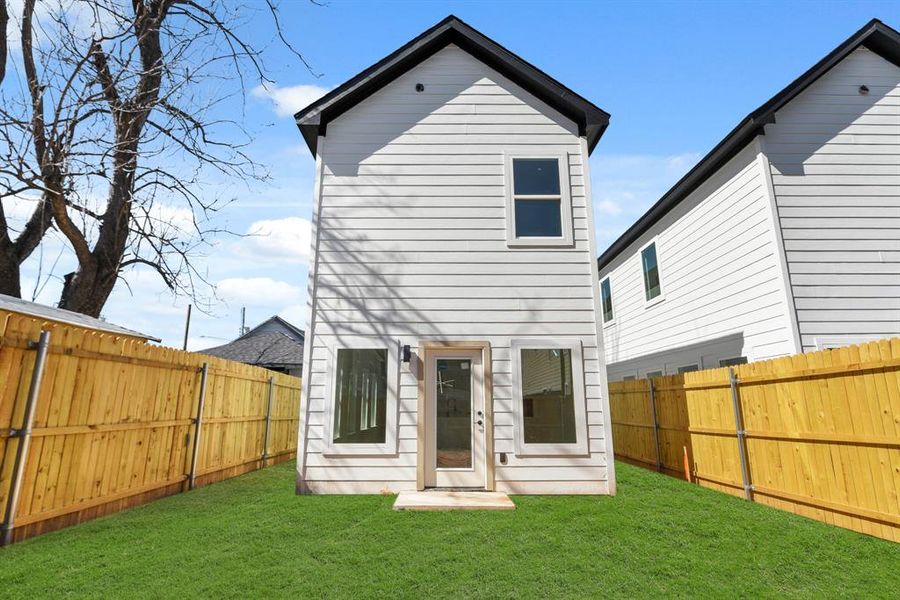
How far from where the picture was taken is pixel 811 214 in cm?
766

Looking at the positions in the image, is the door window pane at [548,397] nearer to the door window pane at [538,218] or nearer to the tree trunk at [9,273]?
the door window pane at [538,218]

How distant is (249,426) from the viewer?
8.81 meters

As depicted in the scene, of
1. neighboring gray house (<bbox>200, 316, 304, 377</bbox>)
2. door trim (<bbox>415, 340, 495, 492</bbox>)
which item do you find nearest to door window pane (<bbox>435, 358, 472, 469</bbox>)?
door trim (<bbox>415, 340, 495, 492</bbox>)

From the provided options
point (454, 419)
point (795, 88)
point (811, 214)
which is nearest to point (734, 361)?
point (811, 214)

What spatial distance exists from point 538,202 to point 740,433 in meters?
4.57

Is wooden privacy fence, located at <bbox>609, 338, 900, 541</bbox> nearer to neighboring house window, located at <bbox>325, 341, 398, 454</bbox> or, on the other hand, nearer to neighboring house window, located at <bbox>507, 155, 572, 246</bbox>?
neighboring house window, located at <bbox>507, 155, 572, 246</bbox>

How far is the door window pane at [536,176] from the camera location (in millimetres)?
7289

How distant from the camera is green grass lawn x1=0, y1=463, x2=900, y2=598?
3305 millimetres

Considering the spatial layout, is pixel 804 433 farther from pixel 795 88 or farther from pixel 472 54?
pixel 472 54

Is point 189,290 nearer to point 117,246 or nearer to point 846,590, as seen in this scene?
point 117,246

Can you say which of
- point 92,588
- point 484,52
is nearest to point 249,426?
point 92,588

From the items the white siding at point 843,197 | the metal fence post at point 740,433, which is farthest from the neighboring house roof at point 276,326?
the white siding at point 843,197

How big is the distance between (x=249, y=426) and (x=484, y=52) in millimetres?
8523

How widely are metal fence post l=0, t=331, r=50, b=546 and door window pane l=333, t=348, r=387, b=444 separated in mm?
3296
